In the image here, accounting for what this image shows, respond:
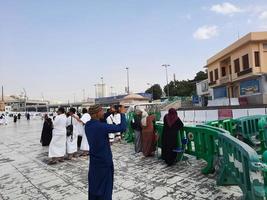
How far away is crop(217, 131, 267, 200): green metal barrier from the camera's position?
9.20 feet

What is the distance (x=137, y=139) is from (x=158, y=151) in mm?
755

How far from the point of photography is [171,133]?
6.39m

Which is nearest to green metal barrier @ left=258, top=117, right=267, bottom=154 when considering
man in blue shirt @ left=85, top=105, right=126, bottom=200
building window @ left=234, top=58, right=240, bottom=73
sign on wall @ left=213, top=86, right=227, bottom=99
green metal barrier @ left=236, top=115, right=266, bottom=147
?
green metal barrier @ left=236, top=115, right=266, bottom=147

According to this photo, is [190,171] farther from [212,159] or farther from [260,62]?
[260,62]

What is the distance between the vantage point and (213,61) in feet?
134

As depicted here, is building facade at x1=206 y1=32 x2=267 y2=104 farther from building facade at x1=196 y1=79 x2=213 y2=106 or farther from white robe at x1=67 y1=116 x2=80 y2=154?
white robe at x1=67 y1=116 x2=80 y2=154

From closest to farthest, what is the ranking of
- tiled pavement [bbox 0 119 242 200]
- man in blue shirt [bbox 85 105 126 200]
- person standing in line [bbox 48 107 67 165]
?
man in blue shirt [bbox 85 105 126 200] → tiled pavement [bbox 0 119 242 200] → person standing in line [bbox 48 107 67 165]

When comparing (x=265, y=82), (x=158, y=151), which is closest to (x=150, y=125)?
(x=158, y=151)

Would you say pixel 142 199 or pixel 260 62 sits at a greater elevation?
pixel 260 62

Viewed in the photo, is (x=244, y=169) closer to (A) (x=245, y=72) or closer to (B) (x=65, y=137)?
(B) (x=65, y=137)

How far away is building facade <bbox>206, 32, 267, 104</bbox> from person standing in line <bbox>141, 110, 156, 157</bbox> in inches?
937

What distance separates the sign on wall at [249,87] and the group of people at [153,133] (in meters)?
25.2

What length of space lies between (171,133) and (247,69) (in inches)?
1070

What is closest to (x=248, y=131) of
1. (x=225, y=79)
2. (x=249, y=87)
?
(x=249, y=87)
